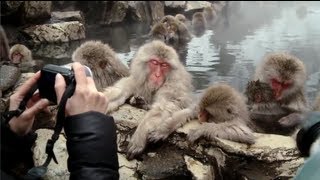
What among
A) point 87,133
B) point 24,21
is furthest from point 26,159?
point 24,21

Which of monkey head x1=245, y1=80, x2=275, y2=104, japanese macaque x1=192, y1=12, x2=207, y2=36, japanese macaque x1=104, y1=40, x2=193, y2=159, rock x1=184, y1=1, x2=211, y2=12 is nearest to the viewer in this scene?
japanese macaque x1=104, y1=40, x2=193, y2=159

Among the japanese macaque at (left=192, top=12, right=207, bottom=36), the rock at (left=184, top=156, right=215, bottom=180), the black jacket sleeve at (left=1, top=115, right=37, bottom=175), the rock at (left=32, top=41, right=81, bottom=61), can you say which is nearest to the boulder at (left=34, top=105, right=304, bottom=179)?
the rock at (left=184, top=156, right=215, bottom=180)

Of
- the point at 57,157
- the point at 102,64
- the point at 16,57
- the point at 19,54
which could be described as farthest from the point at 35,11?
the point at 57,157

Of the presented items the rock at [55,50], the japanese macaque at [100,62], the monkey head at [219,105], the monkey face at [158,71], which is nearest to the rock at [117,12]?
the rock at [55,50]

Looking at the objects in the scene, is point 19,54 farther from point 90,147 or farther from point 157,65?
point 90,147

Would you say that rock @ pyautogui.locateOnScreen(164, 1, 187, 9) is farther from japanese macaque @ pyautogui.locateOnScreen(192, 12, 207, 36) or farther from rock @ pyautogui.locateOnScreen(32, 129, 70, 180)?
rock @ pyautogui.locateOnScreen(32, 129, 70, 180)

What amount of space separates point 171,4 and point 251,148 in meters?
13.9

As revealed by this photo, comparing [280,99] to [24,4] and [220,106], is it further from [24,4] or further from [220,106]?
[24,4]

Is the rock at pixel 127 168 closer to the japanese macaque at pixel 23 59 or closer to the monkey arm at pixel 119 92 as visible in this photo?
the monkey arm at pixel 119 92

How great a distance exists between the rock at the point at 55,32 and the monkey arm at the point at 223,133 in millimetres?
7439

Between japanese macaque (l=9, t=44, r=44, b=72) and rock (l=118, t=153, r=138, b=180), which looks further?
japanese macaque (l=9, t=44, r=44, b=72)

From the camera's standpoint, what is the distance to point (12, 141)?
1.69m

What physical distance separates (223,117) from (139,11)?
478 inches

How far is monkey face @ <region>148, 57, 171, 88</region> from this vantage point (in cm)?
397
